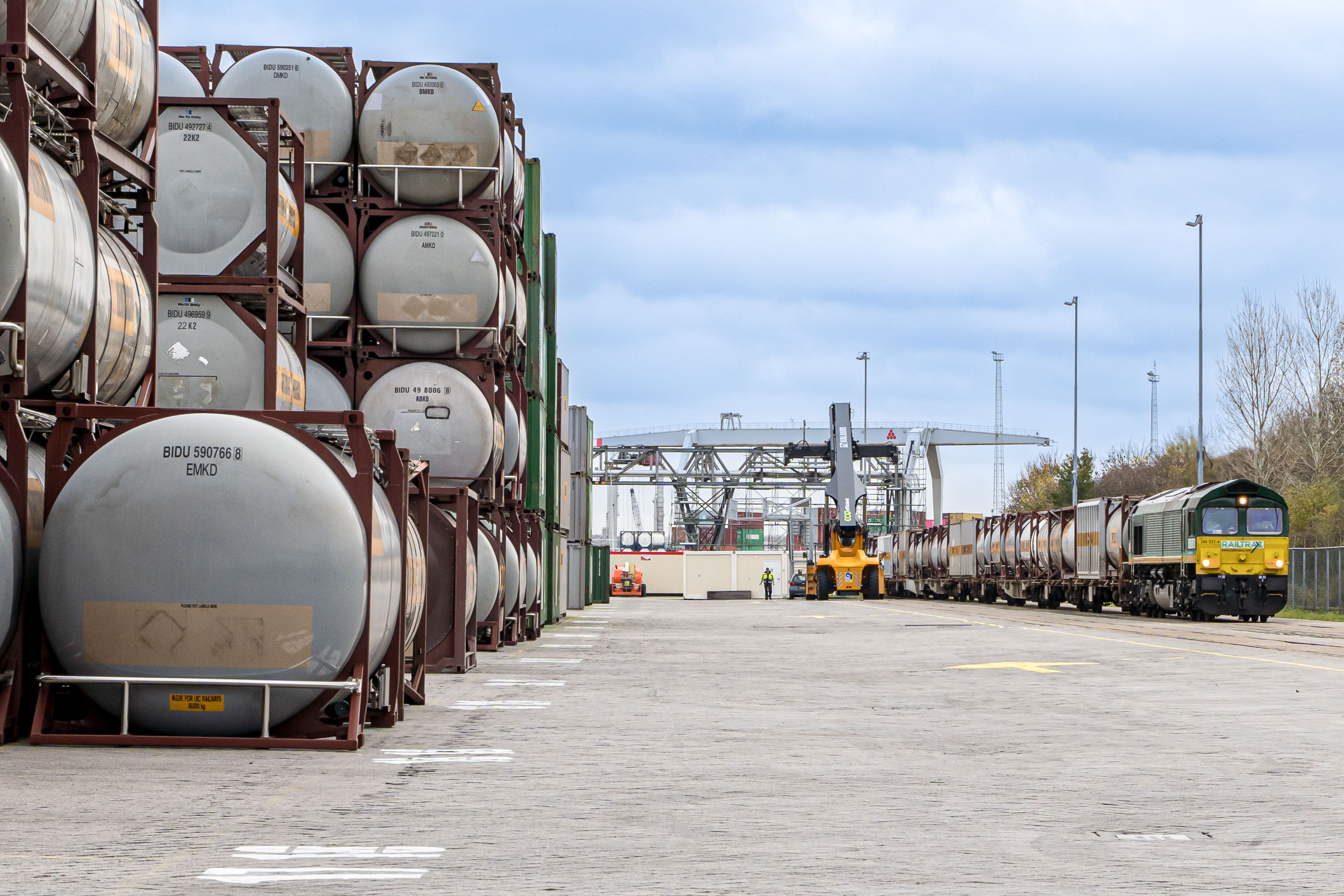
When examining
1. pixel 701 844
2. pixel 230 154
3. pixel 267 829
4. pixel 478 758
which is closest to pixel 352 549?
pixel 478 758

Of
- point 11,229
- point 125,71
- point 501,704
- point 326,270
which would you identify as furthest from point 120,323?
point 326,270

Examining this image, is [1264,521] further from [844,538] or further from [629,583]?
[629,583]

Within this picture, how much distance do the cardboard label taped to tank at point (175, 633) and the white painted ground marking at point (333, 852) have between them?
A: 3.07 metres

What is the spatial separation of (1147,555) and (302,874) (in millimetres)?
37485

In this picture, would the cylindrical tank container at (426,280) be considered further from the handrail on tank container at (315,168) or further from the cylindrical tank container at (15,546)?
the cylindrical tank container at (15,546)

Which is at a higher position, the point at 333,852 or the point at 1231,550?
the point at 1231,550

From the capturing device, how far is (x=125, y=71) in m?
10.7

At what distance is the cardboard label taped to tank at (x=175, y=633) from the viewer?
29.5 feet

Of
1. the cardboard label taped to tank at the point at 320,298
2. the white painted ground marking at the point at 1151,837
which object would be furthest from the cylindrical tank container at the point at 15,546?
the cardboard label taped to tank at the point at 320,298

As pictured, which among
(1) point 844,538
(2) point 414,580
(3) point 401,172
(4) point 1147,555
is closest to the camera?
(2) point 414,580

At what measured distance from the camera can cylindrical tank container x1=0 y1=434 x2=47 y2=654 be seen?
8.73m

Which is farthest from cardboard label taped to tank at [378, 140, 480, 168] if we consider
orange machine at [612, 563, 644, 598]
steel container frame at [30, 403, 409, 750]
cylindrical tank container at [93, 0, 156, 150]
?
orange machine at [612, 563, 644, 598]

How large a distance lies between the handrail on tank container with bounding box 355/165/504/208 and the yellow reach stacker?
42956 millimetres

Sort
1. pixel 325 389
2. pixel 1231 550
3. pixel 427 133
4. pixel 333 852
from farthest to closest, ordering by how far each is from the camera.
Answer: pixel 1231 550
pixel 427 133
pixel 325 389
pixel 333 852
